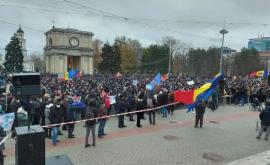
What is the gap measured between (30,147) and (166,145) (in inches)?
291

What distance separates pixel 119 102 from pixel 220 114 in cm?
758

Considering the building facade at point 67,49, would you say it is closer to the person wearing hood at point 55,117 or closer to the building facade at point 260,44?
the person wearing hood at point 55,117

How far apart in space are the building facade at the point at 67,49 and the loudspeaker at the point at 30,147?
2194 inches

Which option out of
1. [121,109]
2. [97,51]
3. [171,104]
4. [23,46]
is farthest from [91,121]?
[23,46]

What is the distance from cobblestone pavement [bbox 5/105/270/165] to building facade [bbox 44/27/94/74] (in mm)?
46629

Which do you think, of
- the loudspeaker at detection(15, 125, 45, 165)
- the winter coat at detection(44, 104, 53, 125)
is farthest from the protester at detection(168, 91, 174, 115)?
the loudspeaker at detection(15, 125, 45, 165)

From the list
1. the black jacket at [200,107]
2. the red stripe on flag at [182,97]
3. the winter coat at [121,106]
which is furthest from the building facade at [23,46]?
the black jacket at [200,107]

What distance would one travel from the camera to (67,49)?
61.1m

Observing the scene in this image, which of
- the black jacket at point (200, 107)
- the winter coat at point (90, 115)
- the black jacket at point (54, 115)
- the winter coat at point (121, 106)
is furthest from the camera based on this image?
the winter coat at point (121, 106)

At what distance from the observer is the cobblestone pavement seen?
9.84m

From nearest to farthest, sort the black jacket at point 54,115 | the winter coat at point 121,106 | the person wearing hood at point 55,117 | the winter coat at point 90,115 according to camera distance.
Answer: the winter coat at point 90,115 < the person wearing hood at point 55,117 < the black jacket at point 54,115 < the winter coat at point 121,106

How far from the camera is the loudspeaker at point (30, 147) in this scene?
16.0ft

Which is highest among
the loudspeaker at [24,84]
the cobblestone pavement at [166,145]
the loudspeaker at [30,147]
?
the loudspeaker at [24,84]

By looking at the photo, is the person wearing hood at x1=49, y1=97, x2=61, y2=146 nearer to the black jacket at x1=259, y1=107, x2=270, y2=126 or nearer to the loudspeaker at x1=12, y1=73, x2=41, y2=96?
the loudspeaker at x1=12, y1=73, x2=41, y2=96
